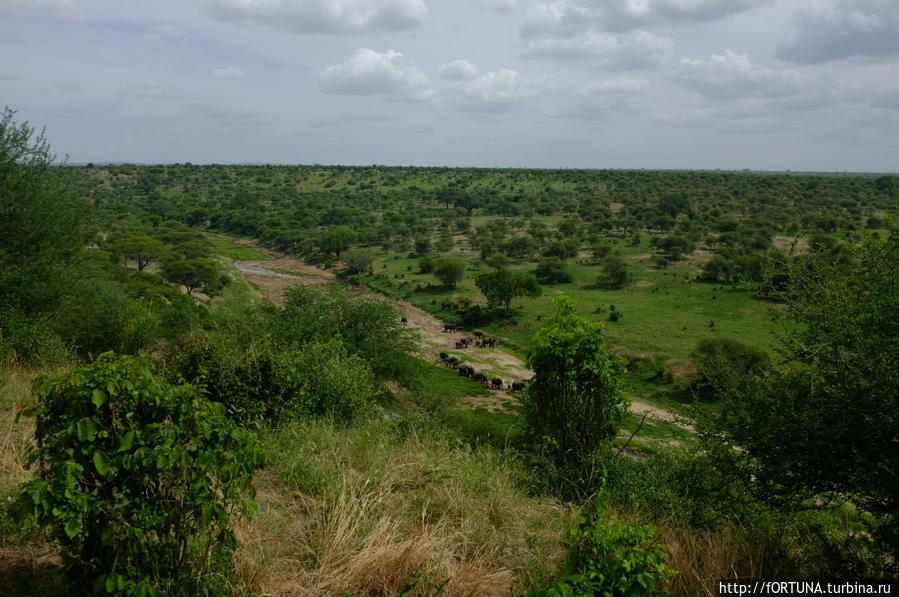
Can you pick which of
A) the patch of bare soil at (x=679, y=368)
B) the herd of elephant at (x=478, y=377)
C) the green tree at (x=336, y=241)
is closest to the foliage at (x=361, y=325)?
the herd of elephant at (x=478, y=377)

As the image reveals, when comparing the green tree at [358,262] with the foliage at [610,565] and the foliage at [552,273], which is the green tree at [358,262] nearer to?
the foliage at [552,273]

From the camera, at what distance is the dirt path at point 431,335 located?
39.4m

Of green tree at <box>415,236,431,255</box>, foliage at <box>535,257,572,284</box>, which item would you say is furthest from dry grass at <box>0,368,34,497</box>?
green tree at <box>415,236,431,255</box>

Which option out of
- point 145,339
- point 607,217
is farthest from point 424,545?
point 607,217

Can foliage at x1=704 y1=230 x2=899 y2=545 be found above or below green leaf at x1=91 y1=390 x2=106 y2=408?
below

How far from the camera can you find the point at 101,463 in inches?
145

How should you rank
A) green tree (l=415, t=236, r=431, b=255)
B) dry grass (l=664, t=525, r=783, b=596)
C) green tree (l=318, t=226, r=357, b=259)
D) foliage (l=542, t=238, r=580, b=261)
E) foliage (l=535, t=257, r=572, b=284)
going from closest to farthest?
dry grass (l=664, t=525, r=783, b=596) < foliage (l=535, t=257, r=572, b=284) < foliage (l=542, t=238, r=580, b=261) < green tree (l=318, t=226, r=357, b=259) < green tree (l=415, t=236, r=431, b=255)

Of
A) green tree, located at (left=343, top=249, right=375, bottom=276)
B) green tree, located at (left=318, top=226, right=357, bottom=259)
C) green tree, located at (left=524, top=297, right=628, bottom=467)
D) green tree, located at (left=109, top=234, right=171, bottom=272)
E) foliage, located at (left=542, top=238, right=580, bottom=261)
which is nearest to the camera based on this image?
green tree, located at (left=524, top=297, right=628, bottom=467)

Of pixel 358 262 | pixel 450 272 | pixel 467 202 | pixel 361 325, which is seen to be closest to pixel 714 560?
pixel 361 325

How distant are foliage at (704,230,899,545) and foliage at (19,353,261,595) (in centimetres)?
731

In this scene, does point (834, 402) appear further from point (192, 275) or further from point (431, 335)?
point (192, 275)

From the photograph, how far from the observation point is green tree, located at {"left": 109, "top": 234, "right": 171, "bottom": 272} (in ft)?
203

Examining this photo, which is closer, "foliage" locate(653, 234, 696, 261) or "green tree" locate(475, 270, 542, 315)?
"green tree" locate(475, 270, 542, 315)

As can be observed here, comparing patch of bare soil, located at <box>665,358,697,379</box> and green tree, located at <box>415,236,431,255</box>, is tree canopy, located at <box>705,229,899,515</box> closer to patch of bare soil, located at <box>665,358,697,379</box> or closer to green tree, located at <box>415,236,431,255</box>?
patch of bare soil, located at <box>665,358,697,379</box>
